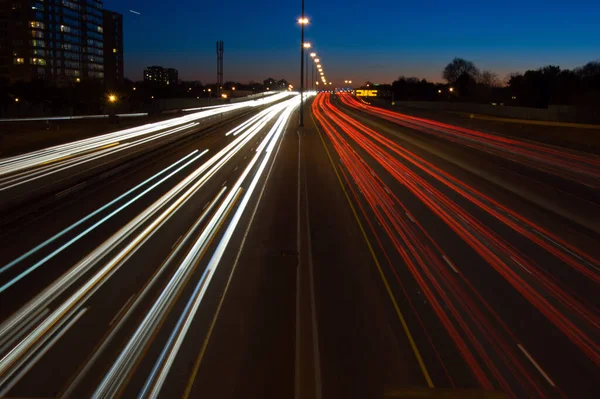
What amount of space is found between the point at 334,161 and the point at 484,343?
2366 cm

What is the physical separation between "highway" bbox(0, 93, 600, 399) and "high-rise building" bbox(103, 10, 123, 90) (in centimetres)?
15568

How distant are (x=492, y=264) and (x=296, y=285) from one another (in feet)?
15.0

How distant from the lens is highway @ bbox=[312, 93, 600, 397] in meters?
8.45

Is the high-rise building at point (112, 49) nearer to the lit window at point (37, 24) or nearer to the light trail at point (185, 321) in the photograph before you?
the lit window at point (37, 24)

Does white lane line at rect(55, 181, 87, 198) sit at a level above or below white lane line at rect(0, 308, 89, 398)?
above

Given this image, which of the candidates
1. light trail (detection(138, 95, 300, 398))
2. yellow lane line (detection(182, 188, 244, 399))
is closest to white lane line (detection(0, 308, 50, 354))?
light trail (detection(138, 95, 300, 398))

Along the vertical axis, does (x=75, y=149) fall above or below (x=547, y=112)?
below

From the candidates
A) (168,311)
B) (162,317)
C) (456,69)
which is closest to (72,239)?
(168,311)

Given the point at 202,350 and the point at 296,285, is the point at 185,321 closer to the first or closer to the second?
the point at 202,350

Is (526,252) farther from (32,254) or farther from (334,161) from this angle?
(334,161)

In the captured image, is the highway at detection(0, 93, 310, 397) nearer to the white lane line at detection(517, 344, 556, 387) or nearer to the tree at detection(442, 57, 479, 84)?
the white lane line at detection(517, 344, 556, 387)

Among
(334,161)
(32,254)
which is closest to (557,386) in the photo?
(32,254)

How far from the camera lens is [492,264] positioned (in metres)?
13.5

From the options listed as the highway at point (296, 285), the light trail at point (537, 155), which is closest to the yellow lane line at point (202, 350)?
the highway at point (296, 285)
